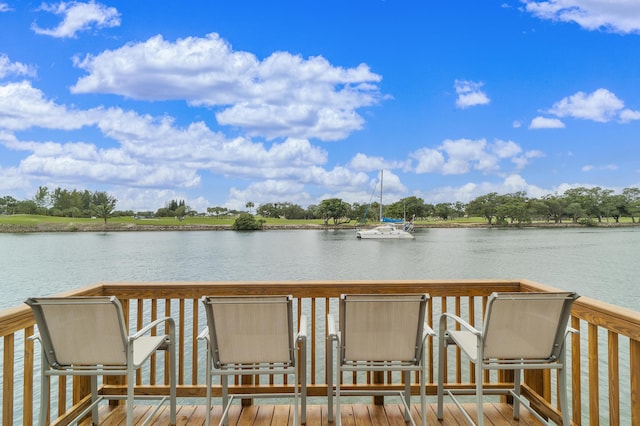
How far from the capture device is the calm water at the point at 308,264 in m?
24.3

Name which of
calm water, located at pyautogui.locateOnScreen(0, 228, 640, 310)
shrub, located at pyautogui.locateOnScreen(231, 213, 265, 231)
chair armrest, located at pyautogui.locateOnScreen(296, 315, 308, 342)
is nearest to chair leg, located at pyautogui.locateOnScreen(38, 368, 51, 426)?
chair armrest, located at pyautogui.locateOnScreen(296, 315, 308, 342)

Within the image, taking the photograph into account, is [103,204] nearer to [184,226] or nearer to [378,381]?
[184,226]

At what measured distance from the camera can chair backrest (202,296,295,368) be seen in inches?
90.1

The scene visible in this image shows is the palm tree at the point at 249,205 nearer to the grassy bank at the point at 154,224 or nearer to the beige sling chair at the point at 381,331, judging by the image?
the grassy bank at the point at 154,224

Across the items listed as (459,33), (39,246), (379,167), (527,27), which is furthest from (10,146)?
(527,27)

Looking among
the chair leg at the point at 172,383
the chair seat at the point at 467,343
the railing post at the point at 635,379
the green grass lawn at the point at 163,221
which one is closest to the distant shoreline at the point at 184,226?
the green grass lawn at the point at 163,221

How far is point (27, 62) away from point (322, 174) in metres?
50.1

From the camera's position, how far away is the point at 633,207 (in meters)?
64.9

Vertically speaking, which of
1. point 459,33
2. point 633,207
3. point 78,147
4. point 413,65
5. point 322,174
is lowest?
point 633,207

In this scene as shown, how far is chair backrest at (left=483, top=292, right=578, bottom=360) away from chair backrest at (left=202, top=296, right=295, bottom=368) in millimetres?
1194

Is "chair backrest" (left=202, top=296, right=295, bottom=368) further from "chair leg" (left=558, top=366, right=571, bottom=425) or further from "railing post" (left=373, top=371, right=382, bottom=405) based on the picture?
"chair leg" (left=558, top=366, right=571, bottom=425)

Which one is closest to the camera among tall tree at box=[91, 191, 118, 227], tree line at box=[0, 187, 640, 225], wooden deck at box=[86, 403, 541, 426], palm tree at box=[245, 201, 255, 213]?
wooden deck at box=[86, 403, 541, 426]

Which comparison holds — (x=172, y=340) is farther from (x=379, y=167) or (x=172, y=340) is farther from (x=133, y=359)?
(x=379, y=167)

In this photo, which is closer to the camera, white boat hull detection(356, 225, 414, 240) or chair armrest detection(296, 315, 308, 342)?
chair armrest detection(296, 315, 308, 342)
